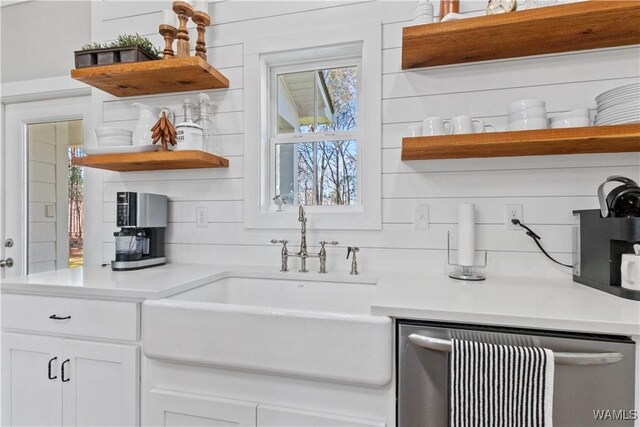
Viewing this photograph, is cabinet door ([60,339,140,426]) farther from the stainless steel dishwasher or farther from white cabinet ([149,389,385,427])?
the stainless steel dishwasher

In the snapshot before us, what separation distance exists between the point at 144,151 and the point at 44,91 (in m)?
1.16

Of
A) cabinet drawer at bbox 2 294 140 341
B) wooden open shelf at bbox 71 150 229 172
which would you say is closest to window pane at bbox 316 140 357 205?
wooden open shelf at bbox 71 150 229 172

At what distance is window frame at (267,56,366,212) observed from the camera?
1.85 m

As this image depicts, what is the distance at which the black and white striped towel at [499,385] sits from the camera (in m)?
0.89

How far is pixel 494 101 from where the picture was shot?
1595 millimetres

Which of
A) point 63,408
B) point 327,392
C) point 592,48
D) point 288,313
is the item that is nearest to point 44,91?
point 63,408

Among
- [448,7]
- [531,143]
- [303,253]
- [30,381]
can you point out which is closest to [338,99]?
[448,7]

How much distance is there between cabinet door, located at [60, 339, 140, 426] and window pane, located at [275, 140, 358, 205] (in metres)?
1.09

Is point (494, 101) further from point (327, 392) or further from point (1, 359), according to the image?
point (1, 359)

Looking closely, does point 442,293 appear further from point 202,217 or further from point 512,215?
point 202,217

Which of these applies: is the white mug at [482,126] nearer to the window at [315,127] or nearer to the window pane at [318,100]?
the window at [315,127]

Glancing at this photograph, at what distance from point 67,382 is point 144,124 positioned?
1.26m

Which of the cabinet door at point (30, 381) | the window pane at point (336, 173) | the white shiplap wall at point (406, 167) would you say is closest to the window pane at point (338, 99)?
the window pane at point (336, 173)

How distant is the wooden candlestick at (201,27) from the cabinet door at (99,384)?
58.4 inches
